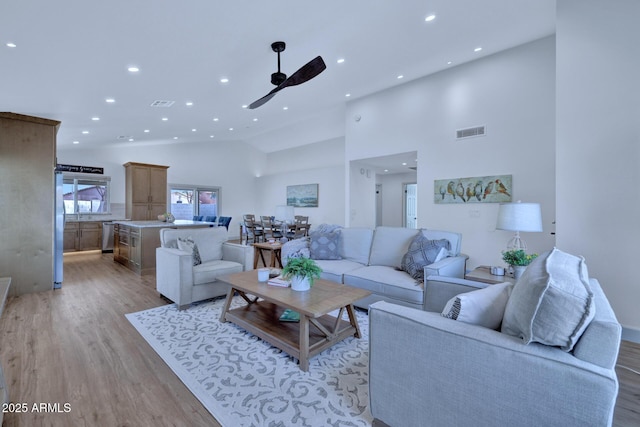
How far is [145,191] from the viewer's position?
8336 millimetres

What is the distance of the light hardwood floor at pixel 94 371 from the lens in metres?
1.69

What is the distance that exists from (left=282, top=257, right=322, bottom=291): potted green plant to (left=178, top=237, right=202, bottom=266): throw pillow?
169cm

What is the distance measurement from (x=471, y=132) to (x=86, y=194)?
985 centimetres

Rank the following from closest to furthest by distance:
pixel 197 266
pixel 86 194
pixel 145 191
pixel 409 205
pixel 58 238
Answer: pixel 197 266, pixel 58 238, pixel 86 194, pixel 145 191, pixel 409 205

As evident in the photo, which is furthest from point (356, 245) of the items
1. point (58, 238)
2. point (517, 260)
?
point (58, 238)

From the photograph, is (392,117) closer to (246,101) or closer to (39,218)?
(246,101)

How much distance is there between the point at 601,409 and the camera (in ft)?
3.19

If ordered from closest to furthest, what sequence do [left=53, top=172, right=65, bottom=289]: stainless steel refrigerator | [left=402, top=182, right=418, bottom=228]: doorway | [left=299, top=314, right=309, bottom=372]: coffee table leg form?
[left=299, top=314, right=309, bottom=372]: coffee table leg
[left=53, top=172, right=65, bottom=289]: stainless steel refrigerator
[left=402, top=182, right=418, bottom=228]: doorway

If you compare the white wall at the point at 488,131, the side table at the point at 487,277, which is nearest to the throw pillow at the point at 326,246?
the side table at the point at 487,277

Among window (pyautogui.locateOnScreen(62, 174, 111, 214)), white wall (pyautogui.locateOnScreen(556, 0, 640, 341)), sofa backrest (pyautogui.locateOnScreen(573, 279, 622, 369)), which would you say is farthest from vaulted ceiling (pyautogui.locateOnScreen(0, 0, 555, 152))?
sofa backrest (pyautogui.locateOnScreen(573, 279, 622, 369))

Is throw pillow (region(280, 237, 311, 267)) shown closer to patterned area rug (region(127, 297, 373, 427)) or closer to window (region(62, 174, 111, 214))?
patterned area rug (region(127, 297, 373, 427))

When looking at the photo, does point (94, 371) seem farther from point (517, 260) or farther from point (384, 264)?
point (517, 260)

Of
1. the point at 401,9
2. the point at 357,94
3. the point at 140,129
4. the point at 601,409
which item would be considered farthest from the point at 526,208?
the point at 140,129

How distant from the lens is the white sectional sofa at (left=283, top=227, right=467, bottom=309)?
9.58 feet
